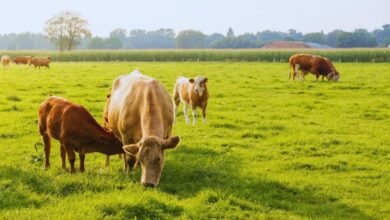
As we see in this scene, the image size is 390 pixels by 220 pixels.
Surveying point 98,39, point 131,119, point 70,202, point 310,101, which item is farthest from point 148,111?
point 98,39

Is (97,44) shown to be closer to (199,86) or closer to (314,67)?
(314,67)

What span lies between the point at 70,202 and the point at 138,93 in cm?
265

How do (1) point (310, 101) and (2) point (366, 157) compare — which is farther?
(1) point (310, 101)

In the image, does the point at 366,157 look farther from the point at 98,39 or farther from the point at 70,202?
the point at 98,39

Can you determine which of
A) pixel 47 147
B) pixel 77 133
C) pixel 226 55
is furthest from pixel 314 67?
pixel 226 55

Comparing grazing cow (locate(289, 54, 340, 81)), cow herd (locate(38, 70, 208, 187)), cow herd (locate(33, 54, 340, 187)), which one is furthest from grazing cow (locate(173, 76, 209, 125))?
grazing cow (locate(289, 54, 340, 81))

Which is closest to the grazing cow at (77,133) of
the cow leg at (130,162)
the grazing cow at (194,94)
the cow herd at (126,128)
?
the cow herd at (126,128)

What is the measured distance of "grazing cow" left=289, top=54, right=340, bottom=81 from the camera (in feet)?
99.6

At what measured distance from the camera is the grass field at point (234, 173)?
7.25m

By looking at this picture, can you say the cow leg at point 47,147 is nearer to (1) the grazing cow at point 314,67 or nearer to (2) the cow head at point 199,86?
(2) the cow head at point 199,86

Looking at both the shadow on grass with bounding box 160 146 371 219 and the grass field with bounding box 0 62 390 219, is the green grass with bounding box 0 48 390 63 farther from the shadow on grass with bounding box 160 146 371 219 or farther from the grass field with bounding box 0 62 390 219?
the shadow on grass with bounding box 160 146 371 219

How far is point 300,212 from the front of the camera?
7570 millimetres

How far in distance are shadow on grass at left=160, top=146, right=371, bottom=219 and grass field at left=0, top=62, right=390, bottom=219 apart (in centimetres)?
2

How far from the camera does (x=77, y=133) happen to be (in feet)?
28.2
